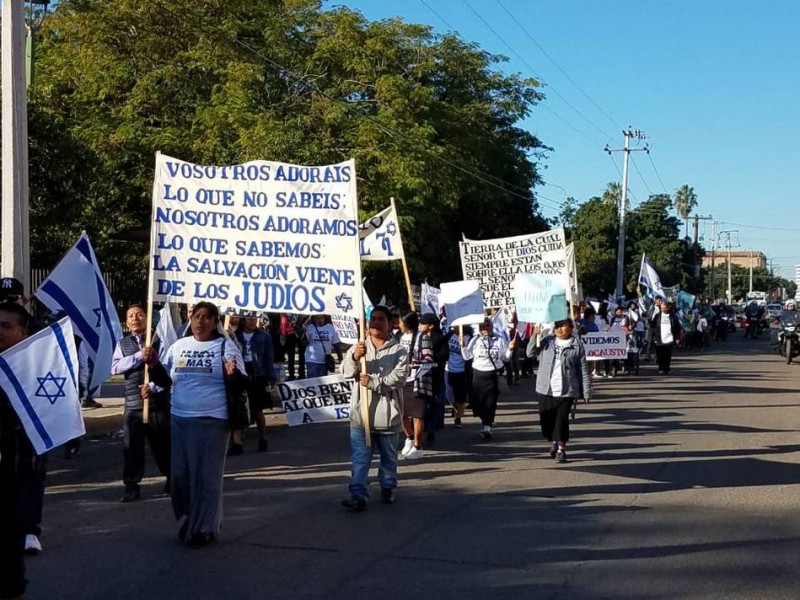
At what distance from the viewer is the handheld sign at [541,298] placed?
42.2 feet

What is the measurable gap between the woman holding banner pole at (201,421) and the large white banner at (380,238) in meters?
5.36

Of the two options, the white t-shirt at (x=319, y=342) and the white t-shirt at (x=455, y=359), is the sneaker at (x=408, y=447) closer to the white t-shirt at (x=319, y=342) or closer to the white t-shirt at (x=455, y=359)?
the white t-shirt at (x=455, y=359)

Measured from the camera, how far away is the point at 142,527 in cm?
783

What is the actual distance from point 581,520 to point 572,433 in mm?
5780

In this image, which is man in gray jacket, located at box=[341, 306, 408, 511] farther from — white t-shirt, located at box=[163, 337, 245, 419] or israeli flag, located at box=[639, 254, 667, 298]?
israeli flag, located at box=[639, 254, 667, 298]

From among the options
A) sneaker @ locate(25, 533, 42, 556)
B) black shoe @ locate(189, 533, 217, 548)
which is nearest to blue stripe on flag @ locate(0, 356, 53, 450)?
sneaker @ locate(25, 533, 42, 556)

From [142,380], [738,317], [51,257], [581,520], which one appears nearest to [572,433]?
[581,520]

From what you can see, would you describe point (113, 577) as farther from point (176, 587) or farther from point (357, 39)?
point (357, 39)

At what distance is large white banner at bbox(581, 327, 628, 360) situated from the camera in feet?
71.1

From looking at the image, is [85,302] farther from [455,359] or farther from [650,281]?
[650,281]

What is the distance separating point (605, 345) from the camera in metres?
21.9

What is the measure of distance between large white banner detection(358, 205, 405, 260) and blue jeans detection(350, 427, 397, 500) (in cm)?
416

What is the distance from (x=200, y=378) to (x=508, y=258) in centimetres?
1164

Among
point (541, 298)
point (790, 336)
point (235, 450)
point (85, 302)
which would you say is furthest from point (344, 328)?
point (790, 336)
